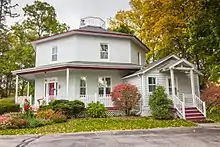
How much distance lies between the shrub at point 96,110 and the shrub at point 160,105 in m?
3.43

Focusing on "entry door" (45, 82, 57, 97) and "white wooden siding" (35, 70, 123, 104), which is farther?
"entry door" (45, 82, 57, 97)

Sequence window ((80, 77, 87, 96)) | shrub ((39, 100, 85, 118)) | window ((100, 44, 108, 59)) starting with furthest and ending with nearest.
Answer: window ((100, 44, 108, 59)), window ((80, 77, 87, 96)), shrub ((39, 100, 85, 118))

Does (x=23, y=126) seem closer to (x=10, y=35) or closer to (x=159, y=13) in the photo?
(x=159, y=13)

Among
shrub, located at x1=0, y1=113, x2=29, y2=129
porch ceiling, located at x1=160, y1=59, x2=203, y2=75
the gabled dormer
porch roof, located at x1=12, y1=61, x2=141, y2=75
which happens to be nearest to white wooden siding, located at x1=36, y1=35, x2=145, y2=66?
the gabled dormer

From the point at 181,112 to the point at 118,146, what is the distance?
9.76m

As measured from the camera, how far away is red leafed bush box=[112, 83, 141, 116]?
16.6 meters

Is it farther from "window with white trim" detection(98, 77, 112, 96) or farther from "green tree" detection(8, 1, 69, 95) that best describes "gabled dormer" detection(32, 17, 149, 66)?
"green tree" detection(8, 1, 69, 95)

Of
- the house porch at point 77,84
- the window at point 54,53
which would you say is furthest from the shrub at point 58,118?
the window at point 54,53

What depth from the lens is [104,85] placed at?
798 inches

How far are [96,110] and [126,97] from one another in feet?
7.57

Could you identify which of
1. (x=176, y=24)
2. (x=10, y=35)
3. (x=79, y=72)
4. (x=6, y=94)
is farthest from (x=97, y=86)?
(x=6, y=94)

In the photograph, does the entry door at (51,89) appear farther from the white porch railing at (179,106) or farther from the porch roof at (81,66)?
the white porch railing at (179,106)

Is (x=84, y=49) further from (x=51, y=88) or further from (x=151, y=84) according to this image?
(x=151, y=84)

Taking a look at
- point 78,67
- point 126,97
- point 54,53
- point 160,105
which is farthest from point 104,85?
point 160,105
